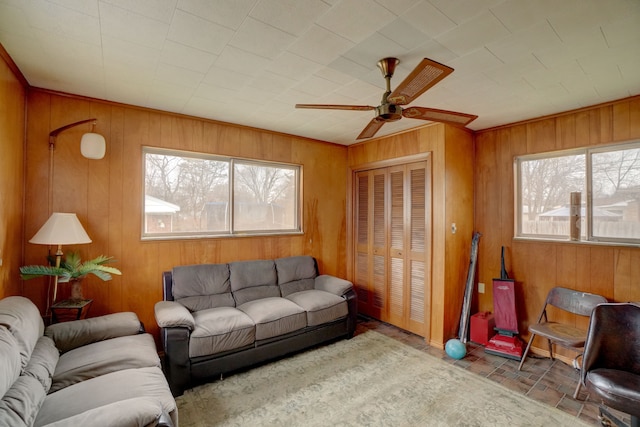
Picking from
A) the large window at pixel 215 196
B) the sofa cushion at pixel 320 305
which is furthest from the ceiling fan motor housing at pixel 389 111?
the large window at pixel 215 196

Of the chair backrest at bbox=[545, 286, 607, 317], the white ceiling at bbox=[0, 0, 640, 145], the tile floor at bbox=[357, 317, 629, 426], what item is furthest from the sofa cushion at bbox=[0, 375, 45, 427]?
the chair backrest at bbox=[545, 286, 607, 317]

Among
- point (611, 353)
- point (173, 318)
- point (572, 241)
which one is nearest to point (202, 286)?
point (173, 318)

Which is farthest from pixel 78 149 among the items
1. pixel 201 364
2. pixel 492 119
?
pixel 492 119

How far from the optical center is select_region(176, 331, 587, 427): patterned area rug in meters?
2.12

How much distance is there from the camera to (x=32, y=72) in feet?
7.53

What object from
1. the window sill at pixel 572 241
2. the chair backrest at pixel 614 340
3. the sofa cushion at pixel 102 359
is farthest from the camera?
the window sill at pixel 572 241

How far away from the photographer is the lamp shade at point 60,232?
2.31m

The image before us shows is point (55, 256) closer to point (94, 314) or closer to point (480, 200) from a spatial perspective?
point (94, 314)

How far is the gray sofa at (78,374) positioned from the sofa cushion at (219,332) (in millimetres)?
376

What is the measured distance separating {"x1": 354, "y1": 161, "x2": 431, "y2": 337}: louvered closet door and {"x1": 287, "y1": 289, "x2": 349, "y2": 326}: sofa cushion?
88cm

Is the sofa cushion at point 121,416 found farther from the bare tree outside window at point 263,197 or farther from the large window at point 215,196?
the bare tree outside window at point 263,197

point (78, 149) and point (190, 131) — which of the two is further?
point (190, 131)

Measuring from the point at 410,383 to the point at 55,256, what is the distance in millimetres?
3311

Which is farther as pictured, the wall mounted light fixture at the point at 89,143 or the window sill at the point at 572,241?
the window sill at the point at 572,241
